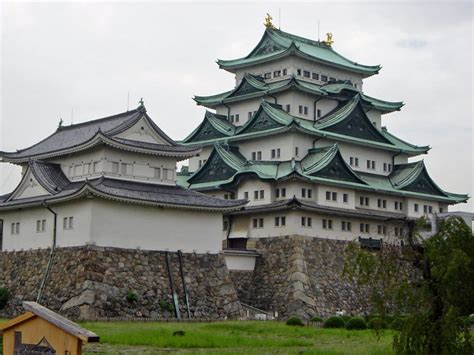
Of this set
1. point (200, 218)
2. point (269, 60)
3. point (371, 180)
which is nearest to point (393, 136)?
point (371, 180)

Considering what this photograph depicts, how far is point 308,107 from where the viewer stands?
60.1m

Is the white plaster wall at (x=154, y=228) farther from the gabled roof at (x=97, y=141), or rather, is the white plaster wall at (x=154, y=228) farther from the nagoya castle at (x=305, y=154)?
the nagoya castle at (x=305, y=154)

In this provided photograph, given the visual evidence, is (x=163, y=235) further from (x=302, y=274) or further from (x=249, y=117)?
(x=249, y=117)

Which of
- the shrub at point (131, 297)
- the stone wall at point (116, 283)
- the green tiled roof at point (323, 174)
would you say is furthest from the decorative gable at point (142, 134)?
the shrub at point (131, 297)

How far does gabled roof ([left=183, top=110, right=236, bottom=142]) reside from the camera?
6100 cm

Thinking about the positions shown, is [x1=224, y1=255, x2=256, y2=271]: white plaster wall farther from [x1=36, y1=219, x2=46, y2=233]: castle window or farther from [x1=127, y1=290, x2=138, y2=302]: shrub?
[x1=36, y1=219, x2=46, y2=233]: castle window

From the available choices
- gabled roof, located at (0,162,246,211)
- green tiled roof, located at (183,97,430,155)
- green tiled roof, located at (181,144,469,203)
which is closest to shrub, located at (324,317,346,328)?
gabled roof, located at (0,162,246,211)

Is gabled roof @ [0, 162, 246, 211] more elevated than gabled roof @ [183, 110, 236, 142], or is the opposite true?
gabled roof @ [183, 110, 236, 142]

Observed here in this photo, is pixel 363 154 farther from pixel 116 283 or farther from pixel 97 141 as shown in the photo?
pixel 116 283

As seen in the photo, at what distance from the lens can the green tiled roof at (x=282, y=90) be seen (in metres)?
59.0

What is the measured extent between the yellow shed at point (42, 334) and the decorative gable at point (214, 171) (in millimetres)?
42522

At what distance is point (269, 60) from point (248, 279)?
18750 millimetres

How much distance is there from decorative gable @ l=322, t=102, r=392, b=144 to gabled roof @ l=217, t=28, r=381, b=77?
5.70 m

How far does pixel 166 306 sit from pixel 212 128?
22.1 m
